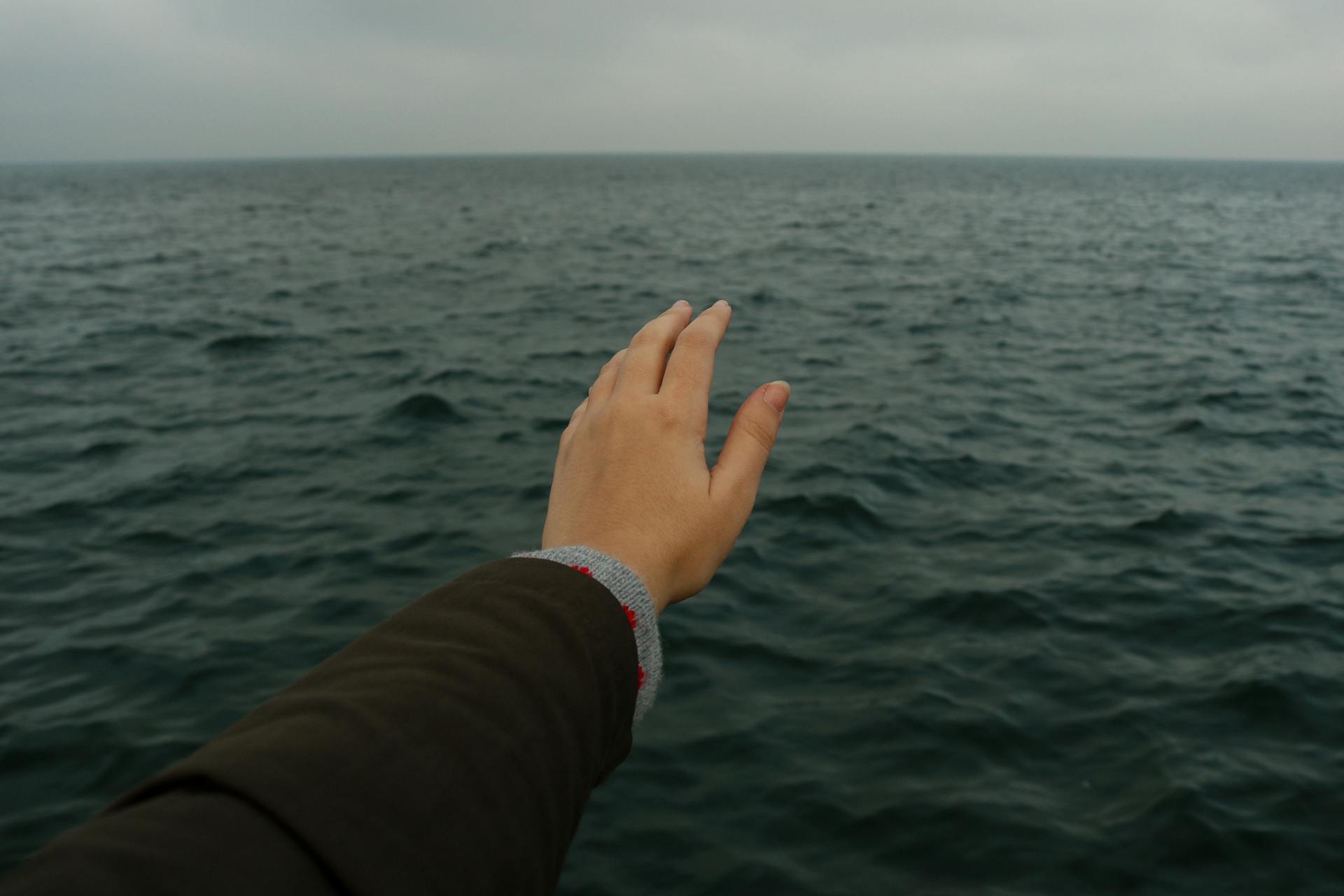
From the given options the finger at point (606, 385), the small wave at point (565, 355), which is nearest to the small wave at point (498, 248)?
the small wave at point (565, 355)

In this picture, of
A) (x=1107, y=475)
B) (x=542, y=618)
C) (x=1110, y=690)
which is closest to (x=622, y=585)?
(x=542, y=618)

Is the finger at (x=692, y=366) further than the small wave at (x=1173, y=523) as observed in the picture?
No

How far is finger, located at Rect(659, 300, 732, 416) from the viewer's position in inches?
46.3

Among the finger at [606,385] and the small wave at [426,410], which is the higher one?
the finger at [606,385]

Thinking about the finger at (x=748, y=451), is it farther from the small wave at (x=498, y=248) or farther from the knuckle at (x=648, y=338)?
the small wave at (x=498, y=248)

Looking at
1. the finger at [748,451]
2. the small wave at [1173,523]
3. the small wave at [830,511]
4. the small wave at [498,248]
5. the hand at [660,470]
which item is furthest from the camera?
the small wave at [498,248]

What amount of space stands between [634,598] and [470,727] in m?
0.29

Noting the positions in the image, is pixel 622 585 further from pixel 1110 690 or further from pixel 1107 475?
pixel 1107 475

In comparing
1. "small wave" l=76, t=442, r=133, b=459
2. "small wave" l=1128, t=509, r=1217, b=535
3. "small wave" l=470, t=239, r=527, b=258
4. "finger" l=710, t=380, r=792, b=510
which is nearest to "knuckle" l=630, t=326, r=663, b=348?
"finger" l=710, t=380, r=792, b=510

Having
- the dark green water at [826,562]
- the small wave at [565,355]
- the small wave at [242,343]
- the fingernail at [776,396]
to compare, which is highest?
the fingernail at [776,396]

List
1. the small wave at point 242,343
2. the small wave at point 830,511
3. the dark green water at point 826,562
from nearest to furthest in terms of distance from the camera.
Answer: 1. the dark green water at point 826,562
2. the small wave at point 830,511
3. the small wave at point 242,343

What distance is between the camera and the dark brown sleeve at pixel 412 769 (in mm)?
571

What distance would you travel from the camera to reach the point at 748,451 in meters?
1.23

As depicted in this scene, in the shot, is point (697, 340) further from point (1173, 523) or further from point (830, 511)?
point (1173, 523)
